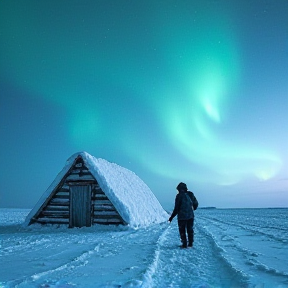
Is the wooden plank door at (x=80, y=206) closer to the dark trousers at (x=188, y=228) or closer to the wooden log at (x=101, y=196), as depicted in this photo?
the wooden log at (x=101, y=196)

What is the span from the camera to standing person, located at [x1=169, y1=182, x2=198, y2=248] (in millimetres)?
6246

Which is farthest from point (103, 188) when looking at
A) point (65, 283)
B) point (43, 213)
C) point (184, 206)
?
point (65, 283)

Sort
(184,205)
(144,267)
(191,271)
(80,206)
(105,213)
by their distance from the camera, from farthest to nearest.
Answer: (80,206) < (105,213) < (184,205) < (144,267) < (191,271)

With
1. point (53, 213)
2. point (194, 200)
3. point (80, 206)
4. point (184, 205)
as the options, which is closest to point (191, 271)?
point (184, 205)

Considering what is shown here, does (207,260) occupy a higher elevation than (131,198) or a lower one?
lower

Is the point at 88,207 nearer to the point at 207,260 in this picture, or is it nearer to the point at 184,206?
the point at 184,206

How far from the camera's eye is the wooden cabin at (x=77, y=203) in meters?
12.0

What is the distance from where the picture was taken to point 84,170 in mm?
12555

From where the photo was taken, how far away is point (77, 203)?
12.3 metres

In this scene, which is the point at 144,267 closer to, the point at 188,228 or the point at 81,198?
the point at 188,228

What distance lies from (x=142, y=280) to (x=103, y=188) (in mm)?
8666

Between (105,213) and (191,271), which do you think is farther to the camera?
(105,213)

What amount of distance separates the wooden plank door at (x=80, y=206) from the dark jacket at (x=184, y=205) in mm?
6605

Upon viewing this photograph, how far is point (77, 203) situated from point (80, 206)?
0.22 meters
